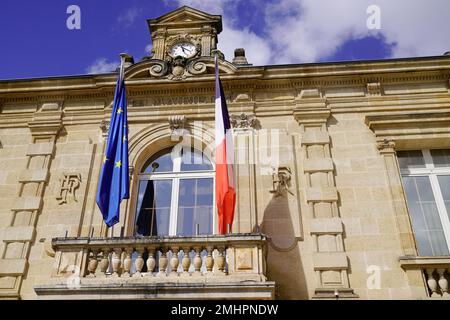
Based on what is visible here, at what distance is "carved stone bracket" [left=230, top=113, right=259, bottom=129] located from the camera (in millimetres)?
8422

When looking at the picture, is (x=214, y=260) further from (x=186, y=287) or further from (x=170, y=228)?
(x=170, y=228)

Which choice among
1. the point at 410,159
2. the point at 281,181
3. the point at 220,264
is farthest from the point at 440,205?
the point at 220,264

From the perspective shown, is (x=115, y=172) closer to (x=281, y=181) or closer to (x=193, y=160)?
(x=193, y=160)

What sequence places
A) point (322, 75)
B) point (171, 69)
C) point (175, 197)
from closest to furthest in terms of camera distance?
1. point (175, 197)
2. point (322, 75)
3. point (171, 69)

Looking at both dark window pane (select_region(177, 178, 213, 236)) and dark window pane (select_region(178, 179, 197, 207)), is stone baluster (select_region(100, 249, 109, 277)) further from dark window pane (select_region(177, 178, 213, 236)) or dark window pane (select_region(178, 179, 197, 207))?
dark window pane (select_region(178, 179, 197, 207))

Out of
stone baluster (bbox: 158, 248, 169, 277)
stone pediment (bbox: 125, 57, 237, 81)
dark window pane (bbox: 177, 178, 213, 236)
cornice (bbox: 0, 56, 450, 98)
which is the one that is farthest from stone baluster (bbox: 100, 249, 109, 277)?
stone pediment (bbox: 125, 57, 237, 81)

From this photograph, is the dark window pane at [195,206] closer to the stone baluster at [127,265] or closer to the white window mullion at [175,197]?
the white window mullion at [175,197]

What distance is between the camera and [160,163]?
8.54 meters

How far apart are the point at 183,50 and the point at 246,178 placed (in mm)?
3504

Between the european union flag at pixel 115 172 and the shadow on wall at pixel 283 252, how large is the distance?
228 cm

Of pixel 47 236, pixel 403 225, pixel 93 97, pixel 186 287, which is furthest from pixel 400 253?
pixel 93 97

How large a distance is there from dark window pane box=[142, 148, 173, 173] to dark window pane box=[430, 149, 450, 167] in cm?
472

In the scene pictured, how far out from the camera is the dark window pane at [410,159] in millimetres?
8070

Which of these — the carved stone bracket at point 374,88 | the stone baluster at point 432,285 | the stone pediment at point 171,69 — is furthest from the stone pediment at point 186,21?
the stone baluster at point 432,285
